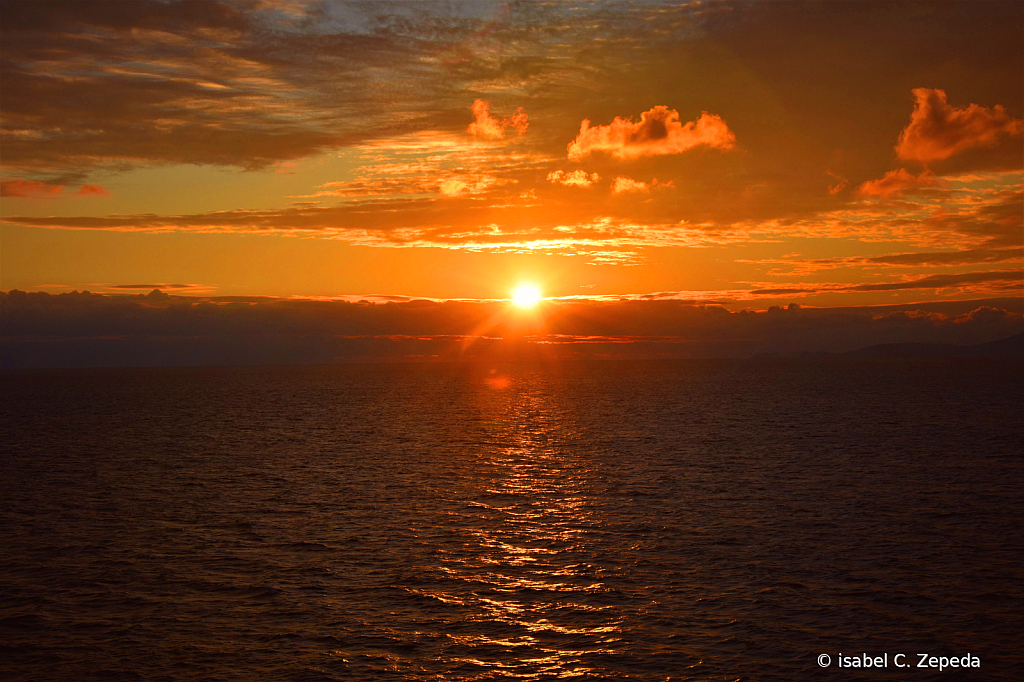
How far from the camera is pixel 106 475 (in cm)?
6084

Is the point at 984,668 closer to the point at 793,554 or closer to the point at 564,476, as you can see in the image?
the point at 793,554

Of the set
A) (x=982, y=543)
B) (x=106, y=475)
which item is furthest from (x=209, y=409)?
(x=982, y=543)

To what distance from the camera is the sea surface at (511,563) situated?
23.7 m

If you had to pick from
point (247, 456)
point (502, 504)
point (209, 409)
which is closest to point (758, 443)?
point (502, 504)

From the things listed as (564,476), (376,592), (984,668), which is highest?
(564,476)

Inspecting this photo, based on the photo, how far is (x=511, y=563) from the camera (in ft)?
110

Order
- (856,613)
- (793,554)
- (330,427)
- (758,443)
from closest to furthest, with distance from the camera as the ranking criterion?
(856,613)
(793,554)
(758,443)
(330,427)

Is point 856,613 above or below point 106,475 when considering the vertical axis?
below

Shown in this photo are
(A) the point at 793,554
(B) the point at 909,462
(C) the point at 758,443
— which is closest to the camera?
(A) the point at 793,554

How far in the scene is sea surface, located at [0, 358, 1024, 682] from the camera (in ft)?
77.9

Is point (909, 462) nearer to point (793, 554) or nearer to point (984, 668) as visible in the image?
point (793, 554)

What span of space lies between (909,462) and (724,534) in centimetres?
3628

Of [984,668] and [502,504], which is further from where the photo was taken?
[502,504]

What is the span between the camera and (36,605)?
1116 inches
